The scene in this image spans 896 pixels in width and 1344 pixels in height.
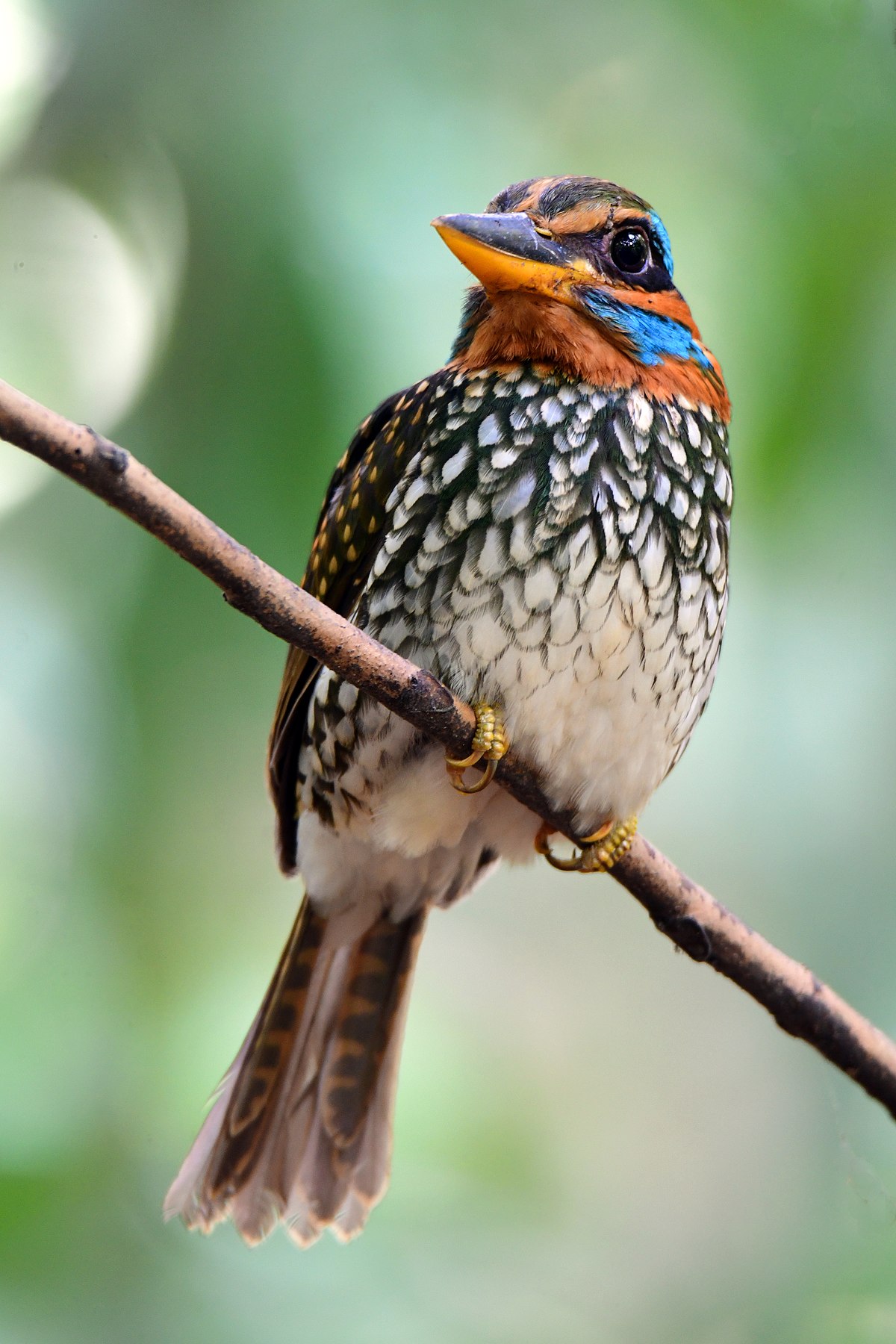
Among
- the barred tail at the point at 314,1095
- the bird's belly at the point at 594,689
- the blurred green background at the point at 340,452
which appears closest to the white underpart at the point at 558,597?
the bird's belly at the point at 594,689

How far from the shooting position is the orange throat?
205 centimetres

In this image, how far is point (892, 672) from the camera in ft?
10.4

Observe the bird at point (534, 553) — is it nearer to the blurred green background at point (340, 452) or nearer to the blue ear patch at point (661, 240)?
the blue ear patch at point (661, 240)

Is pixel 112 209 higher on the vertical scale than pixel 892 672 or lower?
higher

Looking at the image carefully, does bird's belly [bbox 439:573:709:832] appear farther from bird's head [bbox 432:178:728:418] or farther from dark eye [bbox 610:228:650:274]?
dark eye [bbox 610:228:650:274]

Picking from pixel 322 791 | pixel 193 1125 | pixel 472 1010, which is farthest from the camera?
pixel 472 1010

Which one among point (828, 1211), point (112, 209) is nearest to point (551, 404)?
point (112, 209)

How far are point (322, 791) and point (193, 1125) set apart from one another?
37.9 inches

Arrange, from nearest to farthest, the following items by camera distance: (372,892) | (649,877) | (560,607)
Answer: (560,607)
(649,877)
(372,892)

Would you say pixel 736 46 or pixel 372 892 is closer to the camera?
pixel 372 892

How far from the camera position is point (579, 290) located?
2049 millimetres

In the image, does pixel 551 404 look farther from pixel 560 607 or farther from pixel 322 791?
pixel 322 791

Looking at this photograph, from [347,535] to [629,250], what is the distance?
635mm

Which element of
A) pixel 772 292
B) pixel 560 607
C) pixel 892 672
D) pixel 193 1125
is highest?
pixel 772 292
